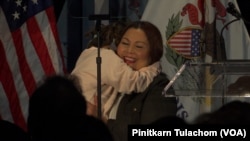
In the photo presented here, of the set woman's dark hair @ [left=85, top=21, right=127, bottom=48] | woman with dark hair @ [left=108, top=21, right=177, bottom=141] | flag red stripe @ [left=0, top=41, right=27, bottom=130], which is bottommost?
flag red stripe @ [left=0, top=41, right=27, bottom=130]

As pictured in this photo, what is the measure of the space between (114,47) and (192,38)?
1.40 m

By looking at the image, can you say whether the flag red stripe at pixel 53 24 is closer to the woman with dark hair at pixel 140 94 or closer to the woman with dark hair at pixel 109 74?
the woman with dark hair at pixel 109 74

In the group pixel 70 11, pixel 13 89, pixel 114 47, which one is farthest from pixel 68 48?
pixel 114 47

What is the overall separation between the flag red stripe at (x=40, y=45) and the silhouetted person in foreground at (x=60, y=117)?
3019 millimetres

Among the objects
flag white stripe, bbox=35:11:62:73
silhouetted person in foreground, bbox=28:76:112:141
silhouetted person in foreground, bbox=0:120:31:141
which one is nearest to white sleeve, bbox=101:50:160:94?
silhouetted person in foreground, bbox=28:76:112:141

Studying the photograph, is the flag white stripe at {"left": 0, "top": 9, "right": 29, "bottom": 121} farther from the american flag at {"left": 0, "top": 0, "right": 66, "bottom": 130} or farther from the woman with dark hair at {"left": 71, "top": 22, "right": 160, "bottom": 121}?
the woman with dark hair at {"left": 71, "top": 22, "right": 160, "bottom": 121}

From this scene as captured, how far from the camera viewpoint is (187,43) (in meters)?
5.33

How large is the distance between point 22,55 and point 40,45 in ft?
0.52

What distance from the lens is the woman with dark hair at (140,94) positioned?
12.1ft

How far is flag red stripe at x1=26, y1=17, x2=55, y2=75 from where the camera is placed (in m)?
5.51

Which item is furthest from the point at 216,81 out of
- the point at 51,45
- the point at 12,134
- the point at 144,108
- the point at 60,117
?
the point at 51,45

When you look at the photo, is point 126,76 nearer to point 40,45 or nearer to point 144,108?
point 144,108

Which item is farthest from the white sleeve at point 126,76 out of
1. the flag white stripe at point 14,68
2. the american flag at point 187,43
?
the flag white stripe at point 14,68

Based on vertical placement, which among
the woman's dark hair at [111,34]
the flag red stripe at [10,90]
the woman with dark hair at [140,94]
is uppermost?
the woman's dark hair at [111,34]
